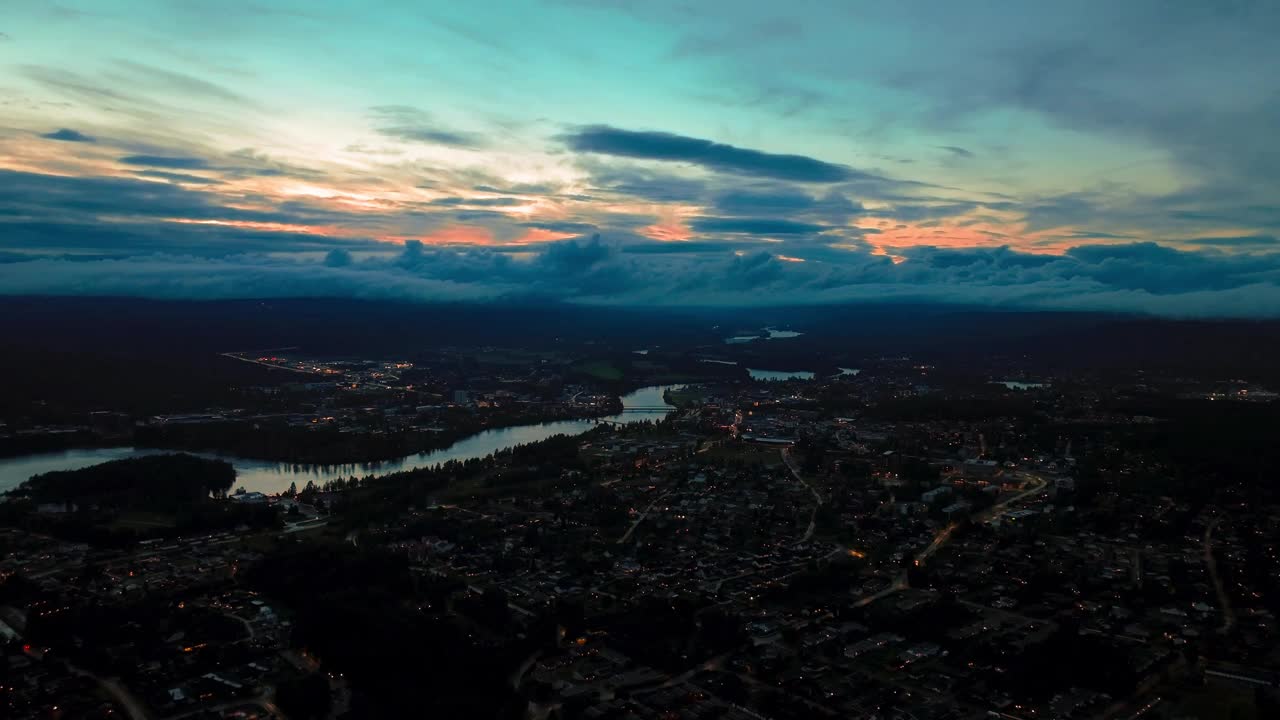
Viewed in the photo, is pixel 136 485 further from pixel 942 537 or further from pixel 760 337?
pixel 760 337

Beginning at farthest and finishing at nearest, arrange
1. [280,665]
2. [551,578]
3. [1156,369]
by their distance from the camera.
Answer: [1156,369]
[551,578]
[280,665]

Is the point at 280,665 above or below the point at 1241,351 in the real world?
below

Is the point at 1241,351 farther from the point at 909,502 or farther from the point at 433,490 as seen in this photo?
the point at 433,490

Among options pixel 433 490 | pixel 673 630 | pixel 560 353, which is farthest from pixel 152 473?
pixel 560 353

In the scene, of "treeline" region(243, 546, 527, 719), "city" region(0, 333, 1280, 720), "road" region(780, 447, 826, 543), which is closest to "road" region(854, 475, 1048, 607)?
"city" region(0, 333, 1280, 720)

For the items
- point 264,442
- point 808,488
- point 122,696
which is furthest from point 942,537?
point 264,442

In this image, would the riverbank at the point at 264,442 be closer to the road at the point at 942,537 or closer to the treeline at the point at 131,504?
the treeline at the point at 131,504

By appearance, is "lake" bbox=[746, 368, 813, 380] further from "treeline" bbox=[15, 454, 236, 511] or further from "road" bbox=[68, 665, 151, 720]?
"road" bbox=[68, 665, 151, 720]

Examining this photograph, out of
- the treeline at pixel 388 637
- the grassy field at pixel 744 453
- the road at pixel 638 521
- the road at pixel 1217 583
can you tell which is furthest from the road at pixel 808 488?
the treeline at pixel 388 637
